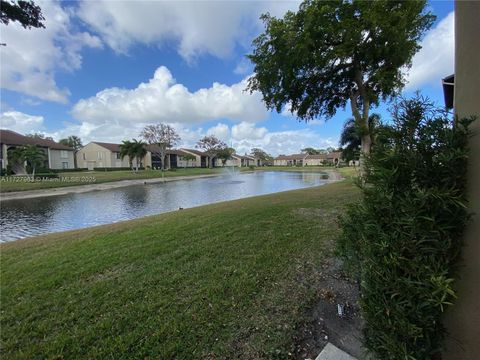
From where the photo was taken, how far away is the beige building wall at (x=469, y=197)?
142 centimetres

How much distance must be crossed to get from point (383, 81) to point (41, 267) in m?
12.9

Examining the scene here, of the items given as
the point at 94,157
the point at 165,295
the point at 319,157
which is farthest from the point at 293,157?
the point at 165,295

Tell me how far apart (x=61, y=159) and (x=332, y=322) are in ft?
176

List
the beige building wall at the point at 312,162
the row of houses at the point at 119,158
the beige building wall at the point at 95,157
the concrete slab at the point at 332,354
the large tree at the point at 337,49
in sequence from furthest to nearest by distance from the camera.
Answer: the beige building wall at the point at 312,162
the row of houses at the point at 119,158
the beige building wall at the point at 95,157
the large tree at the point at 337,49
the concrete slab at the point at 332,354

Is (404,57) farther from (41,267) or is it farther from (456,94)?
(41,267)

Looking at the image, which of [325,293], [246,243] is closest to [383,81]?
[246,243]

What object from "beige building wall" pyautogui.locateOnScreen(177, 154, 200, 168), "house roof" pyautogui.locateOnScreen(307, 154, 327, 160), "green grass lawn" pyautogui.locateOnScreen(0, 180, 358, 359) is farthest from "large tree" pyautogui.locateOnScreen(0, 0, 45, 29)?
"house roof" pyautogui.locateOnScreen(307, 154, 327, 160)

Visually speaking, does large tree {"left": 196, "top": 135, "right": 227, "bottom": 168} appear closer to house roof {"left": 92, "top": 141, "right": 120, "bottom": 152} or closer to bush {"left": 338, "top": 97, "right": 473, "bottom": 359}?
house roof {"left": 92, "top": 141, "right": 120, "bottom": 152}

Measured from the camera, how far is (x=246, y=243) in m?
4.91

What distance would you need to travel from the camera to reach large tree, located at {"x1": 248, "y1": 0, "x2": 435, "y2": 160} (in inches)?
361

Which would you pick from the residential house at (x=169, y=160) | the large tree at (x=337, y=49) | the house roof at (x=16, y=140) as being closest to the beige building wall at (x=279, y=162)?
the residential house at (x=169, y=160)

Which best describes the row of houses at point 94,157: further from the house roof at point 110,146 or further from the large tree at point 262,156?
the large tree at point 262,156

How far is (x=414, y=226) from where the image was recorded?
1.40 m

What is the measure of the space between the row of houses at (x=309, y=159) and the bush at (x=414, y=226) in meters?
80.8
